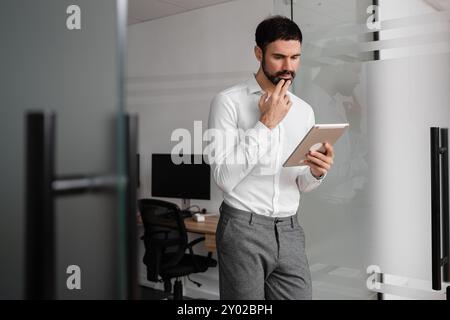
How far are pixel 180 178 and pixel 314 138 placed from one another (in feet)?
7.08

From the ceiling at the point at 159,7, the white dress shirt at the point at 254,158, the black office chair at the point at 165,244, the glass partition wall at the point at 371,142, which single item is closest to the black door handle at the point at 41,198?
the white dress shirt at the point at 254,158

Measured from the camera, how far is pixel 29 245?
547mm

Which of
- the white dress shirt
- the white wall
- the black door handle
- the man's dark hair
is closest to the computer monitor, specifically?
the white wall

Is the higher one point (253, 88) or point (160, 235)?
point (253, 88)

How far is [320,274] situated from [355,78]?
871 mm

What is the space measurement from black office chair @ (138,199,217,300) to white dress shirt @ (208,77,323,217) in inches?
58.0

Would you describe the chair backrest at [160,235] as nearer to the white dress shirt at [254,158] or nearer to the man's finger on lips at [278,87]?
the white dress shirt at [254,158]

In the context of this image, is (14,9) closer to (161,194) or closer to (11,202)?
(11,202)

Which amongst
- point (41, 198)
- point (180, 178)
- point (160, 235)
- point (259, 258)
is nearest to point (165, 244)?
point (160, 235)

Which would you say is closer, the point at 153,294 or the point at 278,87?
the point at 278,87

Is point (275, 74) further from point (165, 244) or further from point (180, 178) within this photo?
point (180, 178)

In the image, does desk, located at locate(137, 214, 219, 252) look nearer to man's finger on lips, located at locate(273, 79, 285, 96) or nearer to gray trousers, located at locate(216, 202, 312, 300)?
gray trousers, located at locate(216, 202, 312, 300)

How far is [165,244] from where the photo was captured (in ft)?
9.34

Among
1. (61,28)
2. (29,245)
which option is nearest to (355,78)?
(61,28)
